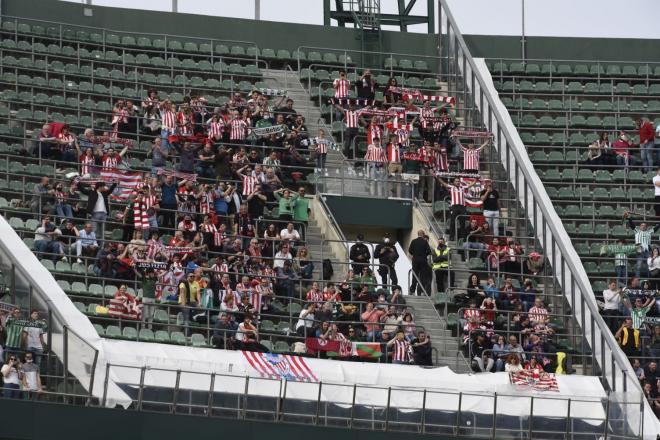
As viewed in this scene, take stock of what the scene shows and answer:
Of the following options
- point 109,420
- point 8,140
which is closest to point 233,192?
point 8,140

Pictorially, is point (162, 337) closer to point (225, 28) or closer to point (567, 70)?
point (225, 28)

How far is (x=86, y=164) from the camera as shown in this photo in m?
33.9

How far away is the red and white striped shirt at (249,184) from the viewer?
34.7 metres

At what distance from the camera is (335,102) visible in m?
39.1

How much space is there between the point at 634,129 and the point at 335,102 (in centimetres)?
651

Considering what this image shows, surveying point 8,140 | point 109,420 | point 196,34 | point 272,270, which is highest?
point 196,34

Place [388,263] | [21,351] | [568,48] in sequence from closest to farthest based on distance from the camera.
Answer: [21,351] < [388,263] < [568,48]

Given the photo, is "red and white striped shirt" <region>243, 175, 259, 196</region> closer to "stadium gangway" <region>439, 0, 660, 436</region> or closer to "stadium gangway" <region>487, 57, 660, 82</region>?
"stadium gangway" <region>439, 0, 660, 436</region>

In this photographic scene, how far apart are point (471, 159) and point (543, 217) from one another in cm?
292

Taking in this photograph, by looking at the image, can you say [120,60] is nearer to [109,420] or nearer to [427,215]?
[427,215]

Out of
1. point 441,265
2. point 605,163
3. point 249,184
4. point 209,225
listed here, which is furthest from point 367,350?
point 605,163

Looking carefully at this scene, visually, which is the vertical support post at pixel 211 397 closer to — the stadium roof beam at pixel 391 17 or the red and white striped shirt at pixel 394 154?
the red and white striped shirt at pixel 394 154

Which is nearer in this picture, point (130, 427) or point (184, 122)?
point (130, 427)

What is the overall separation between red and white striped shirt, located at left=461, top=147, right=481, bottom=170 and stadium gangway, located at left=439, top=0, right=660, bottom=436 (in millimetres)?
513
